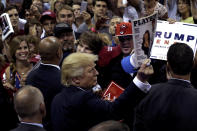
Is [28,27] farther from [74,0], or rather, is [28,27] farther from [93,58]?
[93,58]

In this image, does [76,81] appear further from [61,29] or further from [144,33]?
[61,29]

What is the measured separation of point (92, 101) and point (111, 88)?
0.89m

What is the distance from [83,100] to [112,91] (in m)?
0.90

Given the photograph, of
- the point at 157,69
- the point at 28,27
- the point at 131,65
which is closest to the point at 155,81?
the point at 157,69

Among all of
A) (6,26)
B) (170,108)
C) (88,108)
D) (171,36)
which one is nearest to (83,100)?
(88,108)

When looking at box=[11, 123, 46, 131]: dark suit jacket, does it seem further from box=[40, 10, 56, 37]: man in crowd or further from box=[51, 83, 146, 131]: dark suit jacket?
box=[40, 10, 56, 37]: man in crowd

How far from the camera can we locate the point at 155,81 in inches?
162

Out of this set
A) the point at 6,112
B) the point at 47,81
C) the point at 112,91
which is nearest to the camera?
the point at 47,81

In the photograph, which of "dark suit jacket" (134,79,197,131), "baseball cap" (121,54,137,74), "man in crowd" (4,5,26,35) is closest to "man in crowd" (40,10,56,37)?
"man in crowd" (4,5,26,35)

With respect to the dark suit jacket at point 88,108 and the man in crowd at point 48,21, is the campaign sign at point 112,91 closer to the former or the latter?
the dark suit jacket at point 88,108

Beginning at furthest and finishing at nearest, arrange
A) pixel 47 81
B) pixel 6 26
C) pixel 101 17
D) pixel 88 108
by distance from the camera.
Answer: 1. pixel 101 17
2. pixel 6 26
3. pixel 47 81
4. pixel 88 108

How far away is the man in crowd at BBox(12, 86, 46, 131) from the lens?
2.84m

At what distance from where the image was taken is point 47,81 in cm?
391

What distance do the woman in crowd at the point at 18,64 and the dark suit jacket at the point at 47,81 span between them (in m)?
1.13
